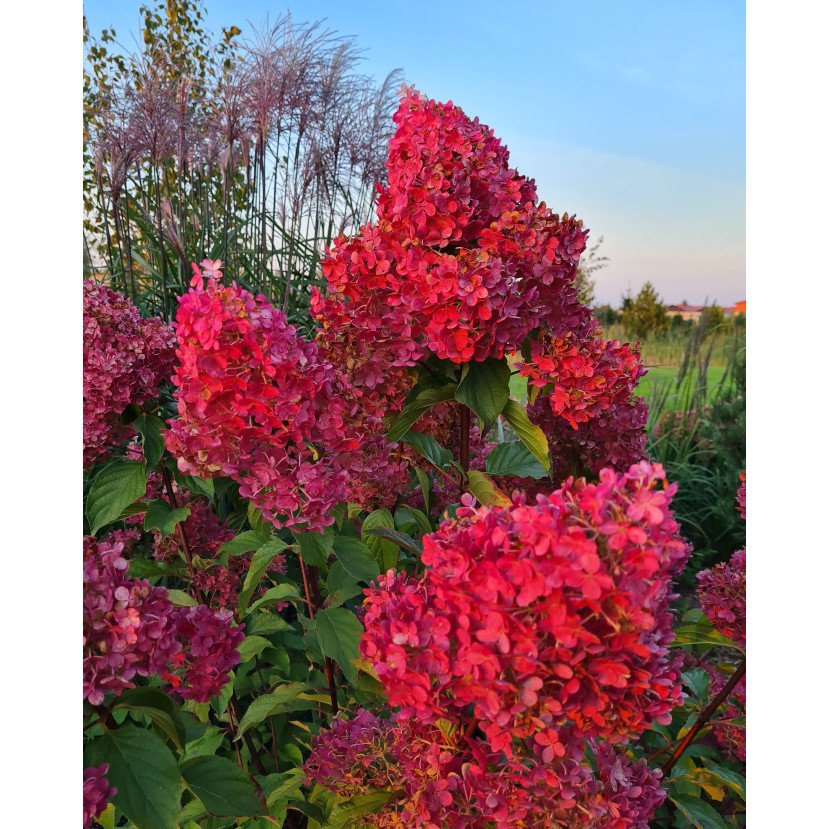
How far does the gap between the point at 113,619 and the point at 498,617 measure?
0.45 m

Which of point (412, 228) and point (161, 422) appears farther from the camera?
point (161, 422)

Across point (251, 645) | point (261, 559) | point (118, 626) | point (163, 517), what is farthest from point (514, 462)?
point (118, 626)

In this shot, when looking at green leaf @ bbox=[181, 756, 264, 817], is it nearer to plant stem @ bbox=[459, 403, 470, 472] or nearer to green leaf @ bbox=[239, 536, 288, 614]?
green leaf @ bbox=[239, 536, 288, 614]

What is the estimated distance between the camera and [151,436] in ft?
4.71

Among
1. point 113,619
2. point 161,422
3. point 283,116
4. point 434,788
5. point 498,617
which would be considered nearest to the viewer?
point 498,617

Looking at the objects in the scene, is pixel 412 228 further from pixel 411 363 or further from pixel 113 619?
pixel 113 619

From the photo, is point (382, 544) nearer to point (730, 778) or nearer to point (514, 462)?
point (514, 462)

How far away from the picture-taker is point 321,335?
129cm

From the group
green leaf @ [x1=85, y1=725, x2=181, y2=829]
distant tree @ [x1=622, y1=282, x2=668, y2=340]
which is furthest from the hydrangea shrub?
distant tree @ [x1=622, y1=282, x2=668, y2=340]

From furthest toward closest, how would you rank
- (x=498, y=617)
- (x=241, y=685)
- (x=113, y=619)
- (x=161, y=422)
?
(x=241, y=685) < (x=161, y=422) < (x=113, y=619) < (x=498, y=617)

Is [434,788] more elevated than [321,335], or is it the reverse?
[321,335]

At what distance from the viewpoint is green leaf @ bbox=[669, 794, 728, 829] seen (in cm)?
130

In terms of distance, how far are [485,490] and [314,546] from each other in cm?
34

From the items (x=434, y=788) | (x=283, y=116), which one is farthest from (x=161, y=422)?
(x=283, y=116)
